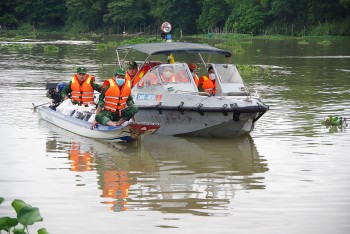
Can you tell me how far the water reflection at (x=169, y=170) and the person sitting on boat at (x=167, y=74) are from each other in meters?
1.26

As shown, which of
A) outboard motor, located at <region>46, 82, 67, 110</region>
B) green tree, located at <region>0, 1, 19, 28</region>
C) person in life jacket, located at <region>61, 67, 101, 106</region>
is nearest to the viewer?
person in life jacket, located at <region>61, 67, 101, 106</region>

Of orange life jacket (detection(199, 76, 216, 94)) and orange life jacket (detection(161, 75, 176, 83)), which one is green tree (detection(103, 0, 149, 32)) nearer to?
orange life jacket (detection(199, 76, 216, 94))

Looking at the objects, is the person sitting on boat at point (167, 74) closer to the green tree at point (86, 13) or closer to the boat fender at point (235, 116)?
the boat fender at point (235, 116)

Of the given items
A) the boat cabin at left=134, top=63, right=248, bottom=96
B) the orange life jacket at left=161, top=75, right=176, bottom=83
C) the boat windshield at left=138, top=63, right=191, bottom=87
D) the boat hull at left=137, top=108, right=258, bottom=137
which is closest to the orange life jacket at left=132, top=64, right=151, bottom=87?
the boat cabin at left=134, top=63, right=248, bottom=96

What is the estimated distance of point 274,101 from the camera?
2312 centimetres

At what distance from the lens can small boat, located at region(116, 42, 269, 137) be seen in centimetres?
1597

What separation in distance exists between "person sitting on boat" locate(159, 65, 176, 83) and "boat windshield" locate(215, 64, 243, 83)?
1.11 m

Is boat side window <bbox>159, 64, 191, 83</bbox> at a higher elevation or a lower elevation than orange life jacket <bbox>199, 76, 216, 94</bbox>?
higher

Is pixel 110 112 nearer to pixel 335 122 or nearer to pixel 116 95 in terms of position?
pixel 116 95

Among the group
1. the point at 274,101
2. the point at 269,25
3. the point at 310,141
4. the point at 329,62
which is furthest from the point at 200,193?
the point at 269,25

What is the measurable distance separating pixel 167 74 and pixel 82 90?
2.11 m

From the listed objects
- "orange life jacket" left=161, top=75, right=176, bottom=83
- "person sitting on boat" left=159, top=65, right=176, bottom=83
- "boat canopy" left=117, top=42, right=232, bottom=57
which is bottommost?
"orange life jacket" left=161, top=75, right=176, bottom=83

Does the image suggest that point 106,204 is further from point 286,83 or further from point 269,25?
point 269,25

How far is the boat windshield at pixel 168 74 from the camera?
1709 centimetres
